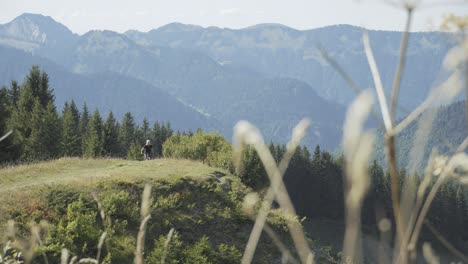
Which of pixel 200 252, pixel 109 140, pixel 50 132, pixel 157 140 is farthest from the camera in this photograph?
pixel 157 140

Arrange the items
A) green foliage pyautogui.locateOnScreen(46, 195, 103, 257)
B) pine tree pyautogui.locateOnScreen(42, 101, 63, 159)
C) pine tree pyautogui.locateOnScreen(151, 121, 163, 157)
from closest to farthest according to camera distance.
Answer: green foliage pyautogui.locateOnScreen(46, 195, 103, 257), pine tree pyautogui.locateOnScreen(42, 101, 63, 159), pine tree pyautogui.locateOnScreen(151, 121, 163, 157)

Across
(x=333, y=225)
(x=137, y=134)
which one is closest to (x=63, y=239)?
(x=137, y=134)

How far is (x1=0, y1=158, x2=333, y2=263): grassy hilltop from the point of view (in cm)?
1742

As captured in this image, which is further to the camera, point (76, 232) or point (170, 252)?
point (170, 252)

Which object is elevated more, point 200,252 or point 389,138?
point 389,138

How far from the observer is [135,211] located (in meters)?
20.7

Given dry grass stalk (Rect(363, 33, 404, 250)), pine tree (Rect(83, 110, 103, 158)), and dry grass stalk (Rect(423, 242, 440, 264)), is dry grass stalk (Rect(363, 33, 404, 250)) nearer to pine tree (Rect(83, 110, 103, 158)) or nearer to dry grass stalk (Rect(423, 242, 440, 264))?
dry grass stalk (Rect(423, 242, 440, 264))

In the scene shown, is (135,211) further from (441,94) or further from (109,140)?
(109,140)

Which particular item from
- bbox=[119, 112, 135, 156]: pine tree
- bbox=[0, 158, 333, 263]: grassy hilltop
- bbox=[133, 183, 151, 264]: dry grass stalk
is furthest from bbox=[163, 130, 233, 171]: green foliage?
bbox=[119, 112, 135, 156]: pine tree

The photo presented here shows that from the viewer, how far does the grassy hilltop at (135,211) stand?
1742cm

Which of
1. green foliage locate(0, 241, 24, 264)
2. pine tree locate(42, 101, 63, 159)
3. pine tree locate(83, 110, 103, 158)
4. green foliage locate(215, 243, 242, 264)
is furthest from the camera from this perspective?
pine tree locate(83, 110, 103, 158)

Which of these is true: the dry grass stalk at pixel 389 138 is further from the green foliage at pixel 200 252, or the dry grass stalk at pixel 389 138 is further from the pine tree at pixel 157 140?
the pine tree at pixel 157 140

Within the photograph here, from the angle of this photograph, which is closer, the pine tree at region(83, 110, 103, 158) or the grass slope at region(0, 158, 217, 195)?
the grass slope at region(0, 158, 217, 195)

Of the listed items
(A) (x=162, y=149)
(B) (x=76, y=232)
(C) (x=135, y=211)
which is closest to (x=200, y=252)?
(C) (x=135, y=211)
